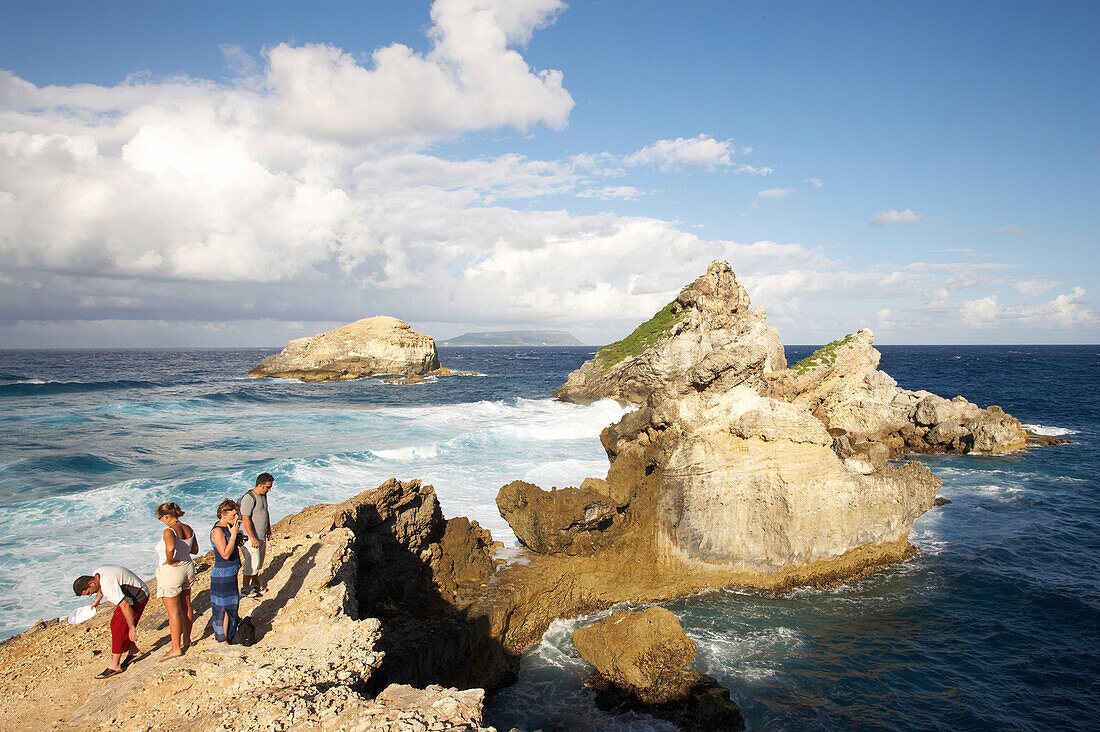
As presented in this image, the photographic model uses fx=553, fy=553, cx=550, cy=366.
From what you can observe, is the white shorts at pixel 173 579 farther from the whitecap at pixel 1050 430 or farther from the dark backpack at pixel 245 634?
the whitecap at pixel 1050 430

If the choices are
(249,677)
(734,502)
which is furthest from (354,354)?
(249,677)

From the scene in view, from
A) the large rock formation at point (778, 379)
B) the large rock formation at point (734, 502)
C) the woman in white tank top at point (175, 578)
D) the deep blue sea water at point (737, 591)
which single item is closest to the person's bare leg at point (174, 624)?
the woman in white tank top at point (175, 578)

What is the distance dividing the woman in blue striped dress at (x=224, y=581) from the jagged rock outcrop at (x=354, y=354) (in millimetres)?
68645

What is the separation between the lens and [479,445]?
27.3 meters

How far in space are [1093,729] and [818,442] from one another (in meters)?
5.85

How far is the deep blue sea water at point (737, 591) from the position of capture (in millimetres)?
9086

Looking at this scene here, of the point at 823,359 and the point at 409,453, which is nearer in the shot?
the point at 409,453

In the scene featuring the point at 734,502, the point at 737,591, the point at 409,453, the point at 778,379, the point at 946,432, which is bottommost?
the point at 737,591

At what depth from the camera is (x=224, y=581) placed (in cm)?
657

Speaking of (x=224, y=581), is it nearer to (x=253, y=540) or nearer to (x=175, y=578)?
(x=175, y=578)

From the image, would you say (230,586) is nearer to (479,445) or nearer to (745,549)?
(745,549)

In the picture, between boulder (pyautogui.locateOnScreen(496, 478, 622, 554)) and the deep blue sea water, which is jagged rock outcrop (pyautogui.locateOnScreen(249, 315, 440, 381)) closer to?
the deep blue sea water

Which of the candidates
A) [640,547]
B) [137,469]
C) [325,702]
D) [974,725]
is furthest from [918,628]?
[137,469]

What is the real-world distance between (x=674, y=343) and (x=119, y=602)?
3390 cm
